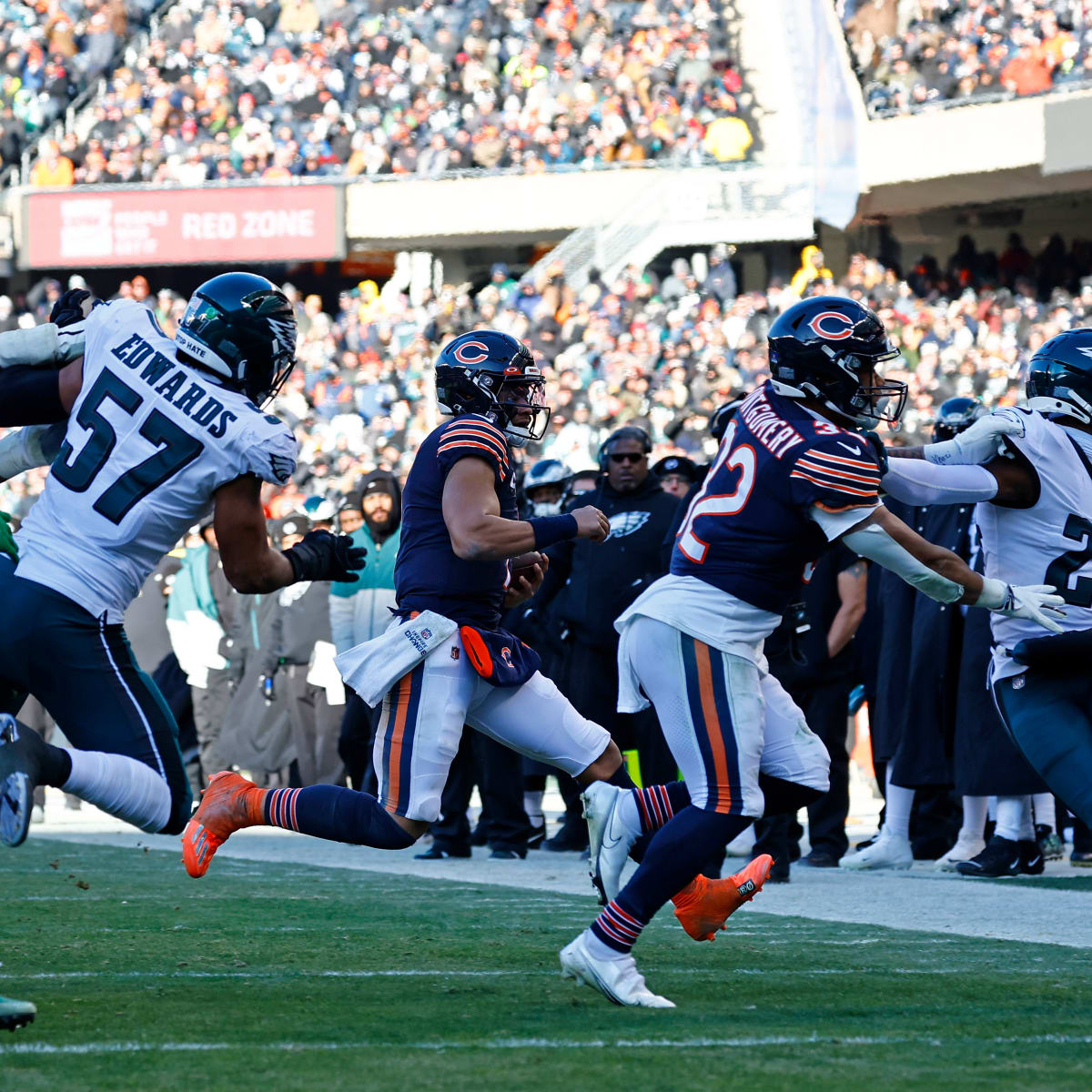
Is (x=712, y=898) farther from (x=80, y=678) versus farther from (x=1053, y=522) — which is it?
(x=80, y=678)

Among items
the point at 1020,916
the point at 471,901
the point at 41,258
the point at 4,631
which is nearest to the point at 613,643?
the point at 471,901

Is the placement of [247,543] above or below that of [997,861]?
above

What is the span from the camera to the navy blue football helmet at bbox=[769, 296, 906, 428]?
521 centimetres

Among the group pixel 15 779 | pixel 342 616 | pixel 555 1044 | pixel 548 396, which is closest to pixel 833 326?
pixel 555 1044

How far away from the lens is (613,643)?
32.9 ft

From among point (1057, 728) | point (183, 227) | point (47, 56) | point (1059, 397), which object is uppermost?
point (47, 56)

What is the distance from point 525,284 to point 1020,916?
1794cm

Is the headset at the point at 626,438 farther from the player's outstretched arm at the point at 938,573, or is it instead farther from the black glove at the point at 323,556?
the black glove at the point at 323,556

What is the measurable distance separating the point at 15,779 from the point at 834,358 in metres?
2.33

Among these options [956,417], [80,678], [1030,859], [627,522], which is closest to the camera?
[80,678]

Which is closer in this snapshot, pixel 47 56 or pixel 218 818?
pixel 218 818

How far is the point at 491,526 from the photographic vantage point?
17.3 ft

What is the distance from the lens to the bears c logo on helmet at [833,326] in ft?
17.1

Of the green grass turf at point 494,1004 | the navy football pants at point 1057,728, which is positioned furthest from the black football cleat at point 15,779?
the navy football pants at point 1057,728
